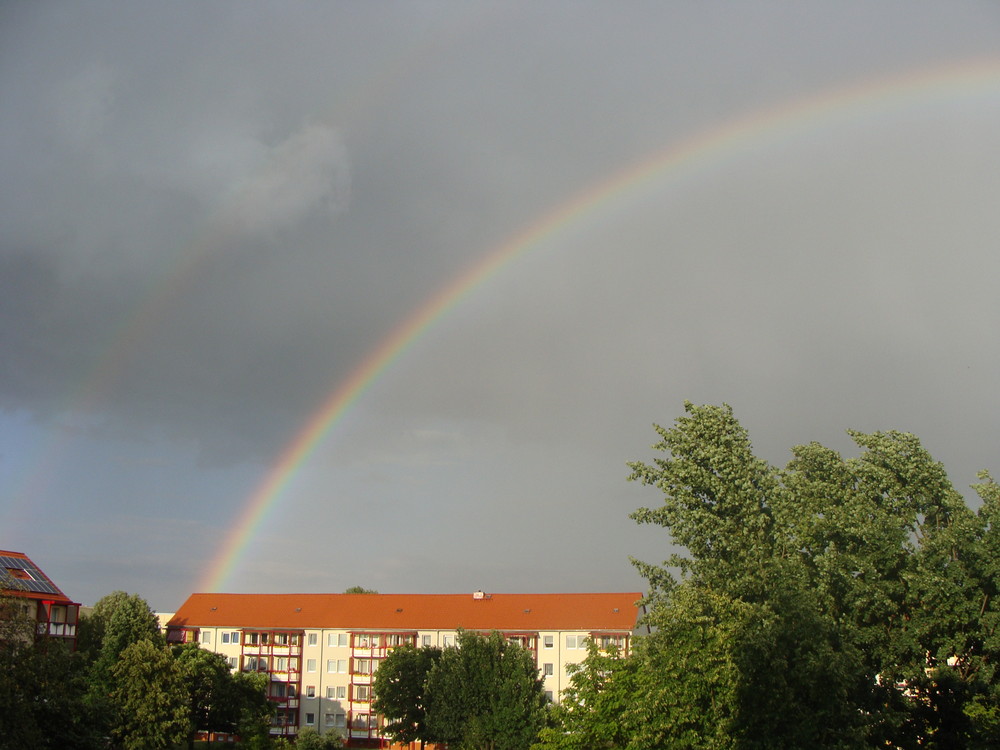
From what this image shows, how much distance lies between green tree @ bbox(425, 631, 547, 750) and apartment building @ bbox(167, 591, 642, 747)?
2239 cm

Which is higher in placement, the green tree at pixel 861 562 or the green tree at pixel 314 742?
the green tree at pixel 861 562

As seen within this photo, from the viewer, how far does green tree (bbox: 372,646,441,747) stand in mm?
71250

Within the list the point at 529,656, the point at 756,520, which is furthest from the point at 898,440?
the point at 529,656

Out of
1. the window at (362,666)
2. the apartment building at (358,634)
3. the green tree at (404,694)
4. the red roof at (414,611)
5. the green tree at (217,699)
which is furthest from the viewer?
the window at (362,666)

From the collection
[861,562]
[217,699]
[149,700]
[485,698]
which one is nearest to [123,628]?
[217,699]

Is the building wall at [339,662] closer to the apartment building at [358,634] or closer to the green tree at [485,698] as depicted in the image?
the apartment building at [358,634]

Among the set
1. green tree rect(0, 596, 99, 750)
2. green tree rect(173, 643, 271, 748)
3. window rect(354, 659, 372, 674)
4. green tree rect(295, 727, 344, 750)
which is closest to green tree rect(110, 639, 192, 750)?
green tree rect(295, 727, 344, 750)

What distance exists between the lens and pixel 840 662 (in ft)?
83.4

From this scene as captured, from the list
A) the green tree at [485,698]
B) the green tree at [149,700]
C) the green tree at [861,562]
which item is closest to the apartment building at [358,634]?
the green tree at [485,698]

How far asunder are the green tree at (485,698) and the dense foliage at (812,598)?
31154 millimetres

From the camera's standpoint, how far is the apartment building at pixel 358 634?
3583 inches

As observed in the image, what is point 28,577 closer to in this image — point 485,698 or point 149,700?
point 149,700

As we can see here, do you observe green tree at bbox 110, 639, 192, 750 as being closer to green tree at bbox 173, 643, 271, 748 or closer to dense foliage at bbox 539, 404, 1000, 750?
green tree at bbox 173, 643, 271, 748

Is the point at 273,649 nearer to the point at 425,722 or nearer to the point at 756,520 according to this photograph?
the point at 425,722
